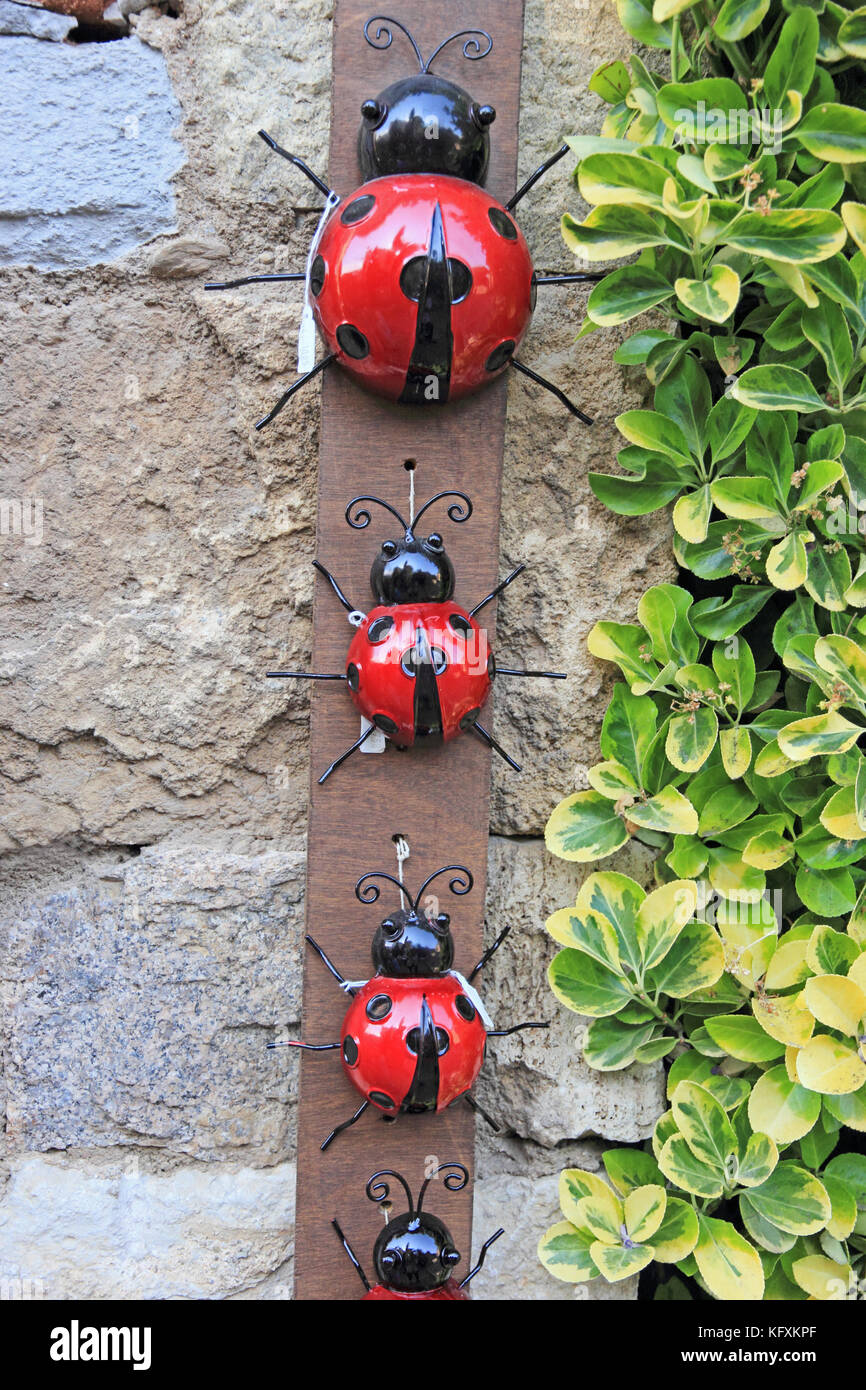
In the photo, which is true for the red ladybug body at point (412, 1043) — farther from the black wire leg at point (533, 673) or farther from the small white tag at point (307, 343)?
the small white tag at point (307, 343)

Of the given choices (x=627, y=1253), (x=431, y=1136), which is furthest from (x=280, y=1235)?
(x=627, y=1253)

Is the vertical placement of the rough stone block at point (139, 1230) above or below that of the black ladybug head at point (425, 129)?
below

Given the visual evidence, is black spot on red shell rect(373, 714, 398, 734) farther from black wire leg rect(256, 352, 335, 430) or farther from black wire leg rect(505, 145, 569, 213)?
black wire leg rect(505, 145, 569, 213)

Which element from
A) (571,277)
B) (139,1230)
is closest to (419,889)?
(139,1230)
